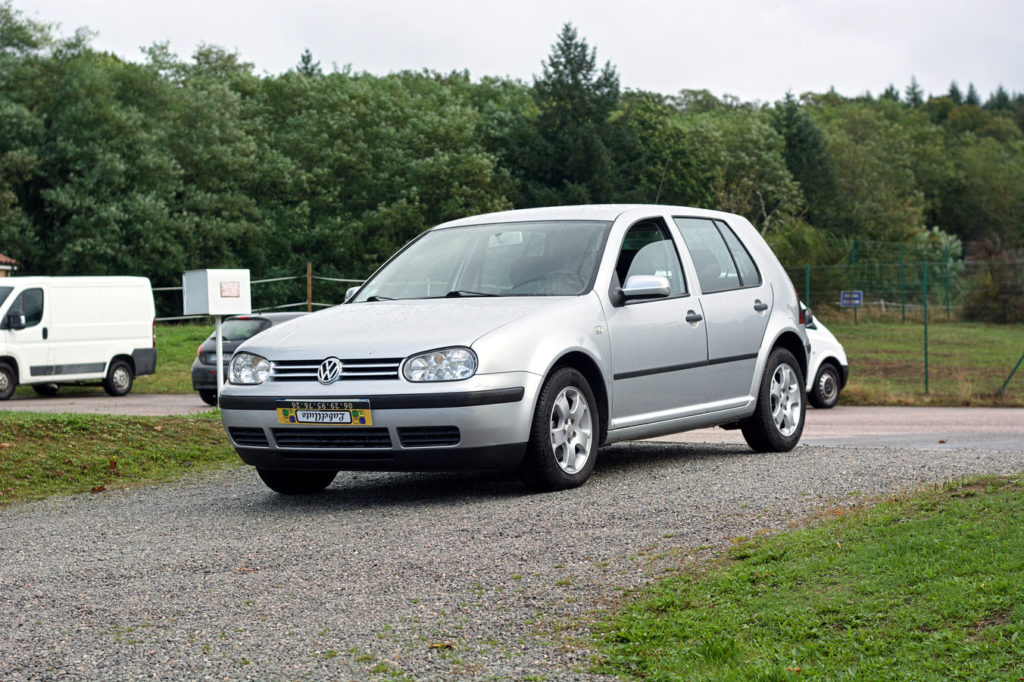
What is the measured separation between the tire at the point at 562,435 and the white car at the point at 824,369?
11.2 metres

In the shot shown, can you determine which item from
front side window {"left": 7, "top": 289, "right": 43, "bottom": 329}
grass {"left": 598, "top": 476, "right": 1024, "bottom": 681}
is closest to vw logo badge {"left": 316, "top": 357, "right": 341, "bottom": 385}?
grass {"left": 598, "top": 476, "right": 1024, "bottom": 681}

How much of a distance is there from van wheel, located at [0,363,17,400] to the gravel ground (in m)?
15.8

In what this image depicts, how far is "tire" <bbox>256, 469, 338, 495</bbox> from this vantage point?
8.82 m

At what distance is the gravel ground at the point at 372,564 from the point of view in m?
4.70

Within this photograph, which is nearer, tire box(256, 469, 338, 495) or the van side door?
tire box(256, 469, 338, 495)

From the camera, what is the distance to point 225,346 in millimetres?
21891

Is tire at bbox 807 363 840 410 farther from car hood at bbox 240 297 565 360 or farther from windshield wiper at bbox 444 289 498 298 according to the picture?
car hood at bbox 240 297 565 360

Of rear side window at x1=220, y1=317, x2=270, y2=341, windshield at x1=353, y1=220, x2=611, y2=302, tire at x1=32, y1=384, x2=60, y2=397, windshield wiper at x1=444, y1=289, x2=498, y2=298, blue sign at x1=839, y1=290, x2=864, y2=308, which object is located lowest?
tire at x1=32, y1=384, x2=60, y2=397

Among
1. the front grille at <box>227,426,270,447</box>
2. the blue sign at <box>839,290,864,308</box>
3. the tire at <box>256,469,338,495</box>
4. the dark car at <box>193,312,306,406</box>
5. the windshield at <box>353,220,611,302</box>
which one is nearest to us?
the front grille at <box>227,426,270,447</box>

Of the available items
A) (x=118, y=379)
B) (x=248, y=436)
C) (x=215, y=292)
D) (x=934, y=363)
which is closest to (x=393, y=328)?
(x=248, y=436)

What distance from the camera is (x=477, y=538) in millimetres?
6684

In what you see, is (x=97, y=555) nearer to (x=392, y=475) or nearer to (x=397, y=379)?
(x=397, y=379)

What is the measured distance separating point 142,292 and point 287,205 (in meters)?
37.8

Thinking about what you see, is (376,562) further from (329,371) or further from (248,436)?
(248,436)
